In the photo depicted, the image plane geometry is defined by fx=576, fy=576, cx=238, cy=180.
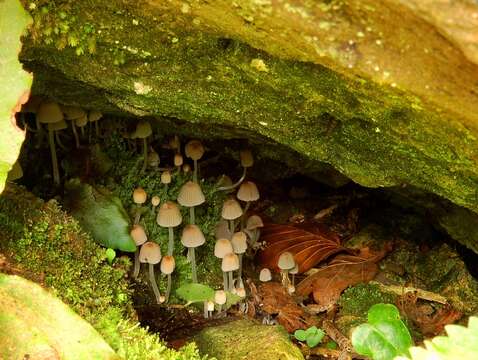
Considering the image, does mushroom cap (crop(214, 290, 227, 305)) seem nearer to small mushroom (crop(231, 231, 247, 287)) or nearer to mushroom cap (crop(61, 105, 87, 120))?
small mushroom (crop(231, 231, 247, 287))

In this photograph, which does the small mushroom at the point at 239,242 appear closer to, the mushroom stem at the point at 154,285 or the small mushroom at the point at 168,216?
the small mushroom at the point at 168,216

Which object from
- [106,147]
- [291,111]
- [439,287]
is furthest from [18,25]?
[439,287]

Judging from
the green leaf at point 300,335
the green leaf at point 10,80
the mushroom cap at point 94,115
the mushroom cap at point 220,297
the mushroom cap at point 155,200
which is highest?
the green leaf at point 10,80

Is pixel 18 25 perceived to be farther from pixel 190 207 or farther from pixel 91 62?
pixel 190 207

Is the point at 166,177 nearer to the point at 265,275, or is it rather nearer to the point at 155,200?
the point at 155,200

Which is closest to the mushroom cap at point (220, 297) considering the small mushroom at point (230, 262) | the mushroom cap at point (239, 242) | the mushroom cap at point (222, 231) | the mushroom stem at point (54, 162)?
the small mushroom at point (230, 262)

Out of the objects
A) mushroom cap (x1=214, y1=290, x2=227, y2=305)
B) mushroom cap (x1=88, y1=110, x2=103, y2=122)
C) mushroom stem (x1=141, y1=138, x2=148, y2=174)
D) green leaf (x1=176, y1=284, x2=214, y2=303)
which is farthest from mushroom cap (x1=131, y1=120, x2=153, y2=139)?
mushroom cap (x1=214, y1=290, x2=227, y2=305)
